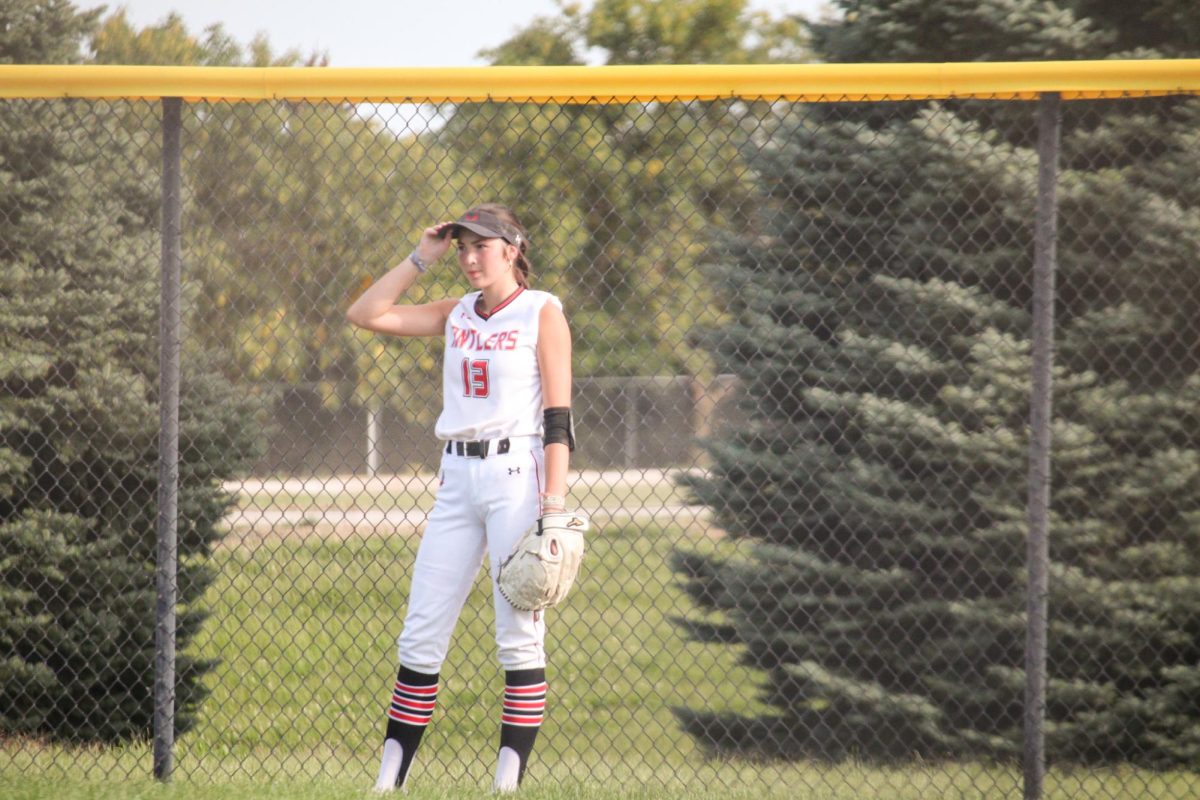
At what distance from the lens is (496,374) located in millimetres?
3234

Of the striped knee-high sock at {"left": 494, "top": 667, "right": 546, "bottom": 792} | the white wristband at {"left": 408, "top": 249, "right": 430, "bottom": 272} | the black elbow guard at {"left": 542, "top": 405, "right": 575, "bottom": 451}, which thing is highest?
the white wristband at {"left": 408, "top": 249, "right": 430, "bottom": 272}

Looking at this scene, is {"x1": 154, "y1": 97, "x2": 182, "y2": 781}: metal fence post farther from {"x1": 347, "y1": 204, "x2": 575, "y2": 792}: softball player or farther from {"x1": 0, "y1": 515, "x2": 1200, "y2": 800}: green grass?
{"x1": 347, "y1": 204, "x2": 575, "y2": 792}: softball player

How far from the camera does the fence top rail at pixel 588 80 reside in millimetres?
3516

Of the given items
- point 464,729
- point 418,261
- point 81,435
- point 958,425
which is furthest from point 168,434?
point 464,729

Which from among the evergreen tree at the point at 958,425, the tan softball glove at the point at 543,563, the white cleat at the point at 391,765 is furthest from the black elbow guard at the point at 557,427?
the evergreen tree at the point at 958,425

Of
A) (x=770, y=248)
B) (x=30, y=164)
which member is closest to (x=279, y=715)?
(x=30, y=164)

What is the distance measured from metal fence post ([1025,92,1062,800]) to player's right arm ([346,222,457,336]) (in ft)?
6.28

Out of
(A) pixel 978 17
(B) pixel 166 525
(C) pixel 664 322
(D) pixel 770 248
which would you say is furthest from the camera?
(C) pixel 664 322

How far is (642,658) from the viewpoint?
28.4 feet

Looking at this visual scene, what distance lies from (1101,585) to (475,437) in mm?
2990

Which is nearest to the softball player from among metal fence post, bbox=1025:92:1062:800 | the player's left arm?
the player's left arm

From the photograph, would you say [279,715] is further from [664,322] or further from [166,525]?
[664,322]

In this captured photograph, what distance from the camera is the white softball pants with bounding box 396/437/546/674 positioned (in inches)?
127

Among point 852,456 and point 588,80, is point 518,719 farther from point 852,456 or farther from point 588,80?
point 852,456
